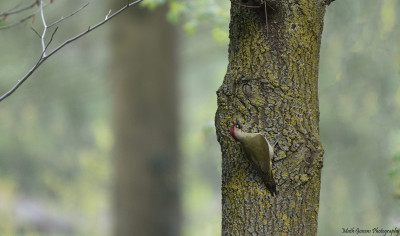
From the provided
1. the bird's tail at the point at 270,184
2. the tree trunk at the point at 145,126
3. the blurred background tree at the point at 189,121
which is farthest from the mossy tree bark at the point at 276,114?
the tree trunk at the point at 145,126

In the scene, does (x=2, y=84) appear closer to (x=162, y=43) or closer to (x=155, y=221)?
(x=162, y=43)

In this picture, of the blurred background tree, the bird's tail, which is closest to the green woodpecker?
the bird's tail

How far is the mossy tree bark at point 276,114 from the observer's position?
73.3 inches

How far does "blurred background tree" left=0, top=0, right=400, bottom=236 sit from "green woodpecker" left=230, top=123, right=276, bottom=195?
4.55 feet

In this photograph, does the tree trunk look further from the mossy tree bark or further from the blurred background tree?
the mossy tree bark

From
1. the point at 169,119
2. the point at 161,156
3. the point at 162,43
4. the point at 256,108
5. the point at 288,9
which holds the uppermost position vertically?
the point at 162,43

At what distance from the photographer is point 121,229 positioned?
A: 17.7ft

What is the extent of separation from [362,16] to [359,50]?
0.90ft

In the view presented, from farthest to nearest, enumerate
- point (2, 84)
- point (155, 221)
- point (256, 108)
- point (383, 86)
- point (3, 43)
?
point (3, 43) → point (2, 84) → point (155, 221) → point (383, 86) → point (256, 108)

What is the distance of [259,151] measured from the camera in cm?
178

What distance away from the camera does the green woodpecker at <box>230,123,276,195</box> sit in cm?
178

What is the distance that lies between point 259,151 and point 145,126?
144 inches

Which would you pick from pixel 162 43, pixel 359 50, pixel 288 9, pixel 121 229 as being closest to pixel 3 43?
pixel 162 43

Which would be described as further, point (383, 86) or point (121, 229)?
point (121, 229)
